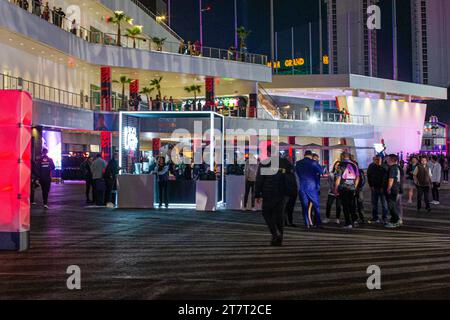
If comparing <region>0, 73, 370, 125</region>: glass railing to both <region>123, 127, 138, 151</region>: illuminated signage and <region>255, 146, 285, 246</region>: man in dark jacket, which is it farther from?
<region>255, 146, 285, 246</region>: man in dark jacket

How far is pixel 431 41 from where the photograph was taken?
8594cm

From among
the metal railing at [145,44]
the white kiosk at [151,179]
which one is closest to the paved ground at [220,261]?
the white kiosk at [151,179]

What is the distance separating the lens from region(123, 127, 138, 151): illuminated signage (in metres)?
Answer: 18.7

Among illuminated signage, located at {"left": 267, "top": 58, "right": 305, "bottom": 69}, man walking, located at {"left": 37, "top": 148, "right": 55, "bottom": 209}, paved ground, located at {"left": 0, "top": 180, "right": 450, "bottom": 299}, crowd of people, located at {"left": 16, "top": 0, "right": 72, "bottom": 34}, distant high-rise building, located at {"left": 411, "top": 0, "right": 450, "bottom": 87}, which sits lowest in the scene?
paved ground, located at {"left": 0, "top": 180, "right": 450, "bottom": 299}

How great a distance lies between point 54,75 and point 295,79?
25.6 metres

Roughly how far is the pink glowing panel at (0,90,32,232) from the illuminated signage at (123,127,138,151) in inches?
360

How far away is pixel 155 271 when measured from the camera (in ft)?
24.5

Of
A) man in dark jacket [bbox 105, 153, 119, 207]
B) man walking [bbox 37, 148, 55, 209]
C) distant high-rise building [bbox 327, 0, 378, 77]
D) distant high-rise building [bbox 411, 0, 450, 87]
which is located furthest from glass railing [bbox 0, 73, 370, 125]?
distant high-rise building [bbox 411, 0, 450, 87]

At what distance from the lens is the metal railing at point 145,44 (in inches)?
1394

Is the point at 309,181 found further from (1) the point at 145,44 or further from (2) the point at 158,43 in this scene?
(1) the point at 145,44

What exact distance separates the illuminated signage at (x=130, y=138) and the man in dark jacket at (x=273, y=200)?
9.57m

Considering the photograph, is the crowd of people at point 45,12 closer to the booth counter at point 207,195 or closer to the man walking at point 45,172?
the man walking at point 45,172
